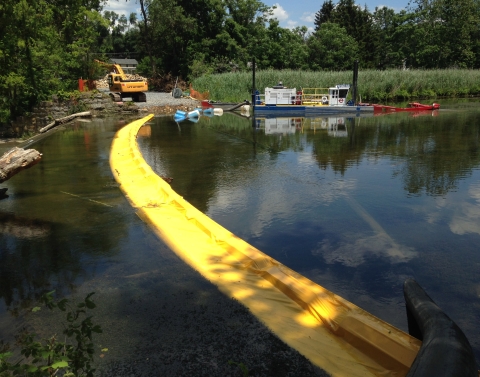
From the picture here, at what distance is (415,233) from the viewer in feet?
19.4

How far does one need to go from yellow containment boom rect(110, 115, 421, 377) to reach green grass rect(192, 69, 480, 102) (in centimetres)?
2804

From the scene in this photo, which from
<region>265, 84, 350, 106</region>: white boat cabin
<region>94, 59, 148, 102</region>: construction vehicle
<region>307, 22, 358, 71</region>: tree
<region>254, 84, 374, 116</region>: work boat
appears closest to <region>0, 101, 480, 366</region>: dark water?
<region>254, 84, 374, 116</region>: work boat

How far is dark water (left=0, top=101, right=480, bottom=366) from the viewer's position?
14.7ft

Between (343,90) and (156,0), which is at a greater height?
(156,0)

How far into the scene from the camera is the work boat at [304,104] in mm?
25391

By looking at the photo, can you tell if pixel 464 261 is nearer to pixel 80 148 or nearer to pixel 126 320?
pixel 126 320

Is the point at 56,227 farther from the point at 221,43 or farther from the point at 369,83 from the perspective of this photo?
the point at 221,43

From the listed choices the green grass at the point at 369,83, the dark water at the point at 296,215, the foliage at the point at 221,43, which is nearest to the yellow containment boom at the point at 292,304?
the dark water at the point at 296,215

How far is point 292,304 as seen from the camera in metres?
3.78

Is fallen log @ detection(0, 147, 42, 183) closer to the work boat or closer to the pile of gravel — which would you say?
the pile of gravel

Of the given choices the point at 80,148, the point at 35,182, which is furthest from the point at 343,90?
the point at 35,182

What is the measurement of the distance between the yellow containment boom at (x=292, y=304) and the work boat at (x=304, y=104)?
20.2m

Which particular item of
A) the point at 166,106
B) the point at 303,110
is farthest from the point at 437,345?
the point at 166,106

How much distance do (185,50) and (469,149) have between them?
38602 millimetres
